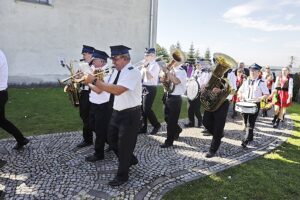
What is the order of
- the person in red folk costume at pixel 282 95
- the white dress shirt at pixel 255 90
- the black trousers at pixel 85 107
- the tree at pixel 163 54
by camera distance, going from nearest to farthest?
the black trousers at pixel 85 107 < the white dress shirt at pixel 255 90 < the tree at pixel 163 54 < the person in red folk costume at pixel 282 95

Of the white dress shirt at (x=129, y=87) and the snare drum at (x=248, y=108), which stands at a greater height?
the white dress shirt at (x=129, y=87)

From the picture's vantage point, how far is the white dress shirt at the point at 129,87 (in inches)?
192

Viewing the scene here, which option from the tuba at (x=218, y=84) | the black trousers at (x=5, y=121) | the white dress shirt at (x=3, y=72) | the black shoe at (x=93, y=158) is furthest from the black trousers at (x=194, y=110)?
the white dress shirt at (x=3, y=72)

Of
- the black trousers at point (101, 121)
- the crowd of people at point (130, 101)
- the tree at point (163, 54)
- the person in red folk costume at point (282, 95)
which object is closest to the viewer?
the crowd of people at point (130, 101)

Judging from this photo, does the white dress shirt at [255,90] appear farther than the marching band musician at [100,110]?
Yes

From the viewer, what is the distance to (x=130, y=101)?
5156mm

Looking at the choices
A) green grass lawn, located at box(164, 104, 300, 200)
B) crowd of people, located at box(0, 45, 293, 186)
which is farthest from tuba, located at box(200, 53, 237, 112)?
green grass lawn, located at box(164, 104, 300, 200)

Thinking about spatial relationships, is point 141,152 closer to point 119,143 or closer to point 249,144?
point 119,143

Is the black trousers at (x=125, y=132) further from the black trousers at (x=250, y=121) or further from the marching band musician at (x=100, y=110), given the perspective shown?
the black trousers at (x=250, y=121)

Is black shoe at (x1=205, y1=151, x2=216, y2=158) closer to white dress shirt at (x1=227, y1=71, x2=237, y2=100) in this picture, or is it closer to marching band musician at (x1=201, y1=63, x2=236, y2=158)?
marching band musician at (x1=201, y1=63, x2=236, y2=158)

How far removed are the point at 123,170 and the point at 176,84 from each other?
2.70 m

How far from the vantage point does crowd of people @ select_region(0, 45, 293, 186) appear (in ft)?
16.8

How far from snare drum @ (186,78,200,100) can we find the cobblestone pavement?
4.13 ft

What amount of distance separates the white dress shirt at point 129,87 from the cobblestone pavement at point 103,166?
54.3 inches
